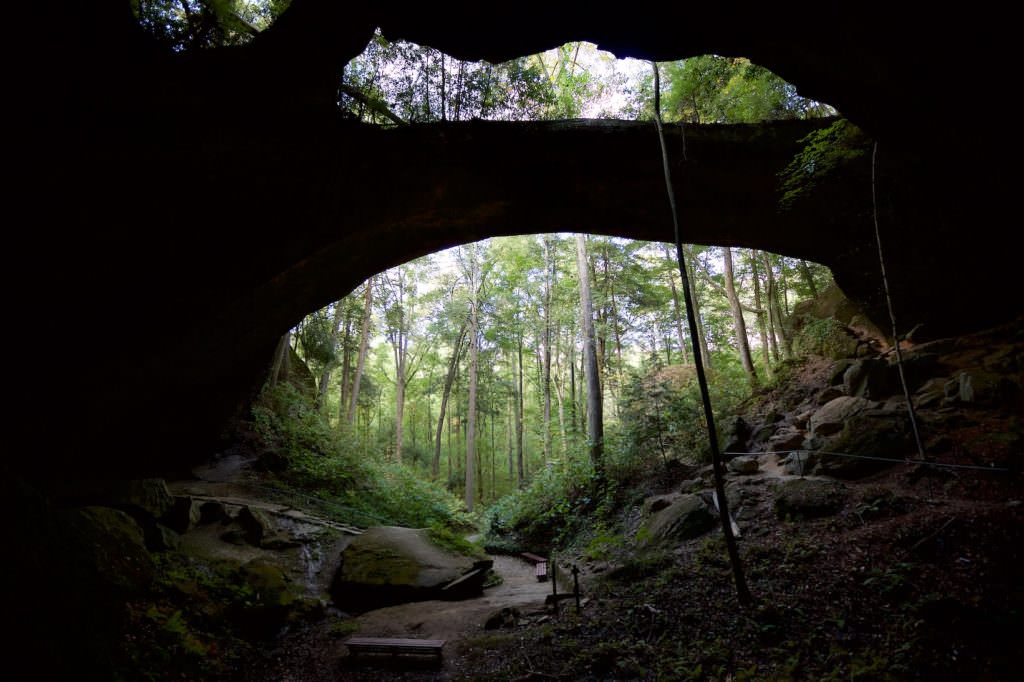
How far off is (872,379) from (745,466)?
3.08 meters

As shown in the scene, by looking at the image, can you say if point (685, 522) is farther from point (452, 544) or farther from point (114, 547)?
point (114, 547)

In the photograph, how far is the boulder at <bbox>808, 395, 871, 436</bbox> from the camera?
27.2 ft

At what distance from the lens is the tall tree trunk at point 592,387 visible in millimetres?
12461

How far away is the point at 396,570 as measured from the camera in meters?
7.46

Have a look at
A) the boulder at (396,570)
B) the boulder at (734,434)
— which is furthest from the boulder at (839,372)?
the boulder at (396,570)

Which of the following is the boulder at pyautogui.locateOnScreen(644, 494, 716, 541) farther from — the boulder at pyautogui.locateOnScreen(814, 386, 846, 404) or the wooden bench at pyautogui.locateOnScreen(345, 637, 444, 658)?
the boulder at pyautogui.locateOnScreen(814, 386, 846, 404)

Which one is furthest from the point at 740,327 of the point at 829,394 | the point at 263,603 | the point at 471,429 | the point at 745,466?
the point at 263,603

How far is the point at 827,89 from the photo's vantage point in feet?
16.1

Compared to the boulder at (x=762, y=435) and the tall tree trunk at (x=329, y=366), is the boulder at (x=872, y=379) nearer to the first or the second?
the boulder at (x=762, y=435)

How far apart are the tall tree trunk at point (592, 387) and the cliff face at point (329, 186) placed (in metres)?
4.82

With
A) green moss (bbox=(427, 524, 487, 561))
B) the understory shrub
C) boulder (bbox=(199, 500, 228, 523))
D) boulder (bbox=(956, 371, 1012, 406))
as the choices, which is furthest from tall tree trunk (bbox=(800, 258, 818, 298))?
boulder (bbox=(199, 500, 228, 523))

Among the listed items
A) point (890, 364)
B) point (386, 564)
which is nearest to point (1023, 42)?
point (890, 364)

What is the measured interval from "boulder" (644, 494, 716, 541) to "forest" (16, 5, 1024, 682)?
62 millimetres

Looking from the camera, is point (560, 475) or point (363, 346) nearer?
point (560, 475)
